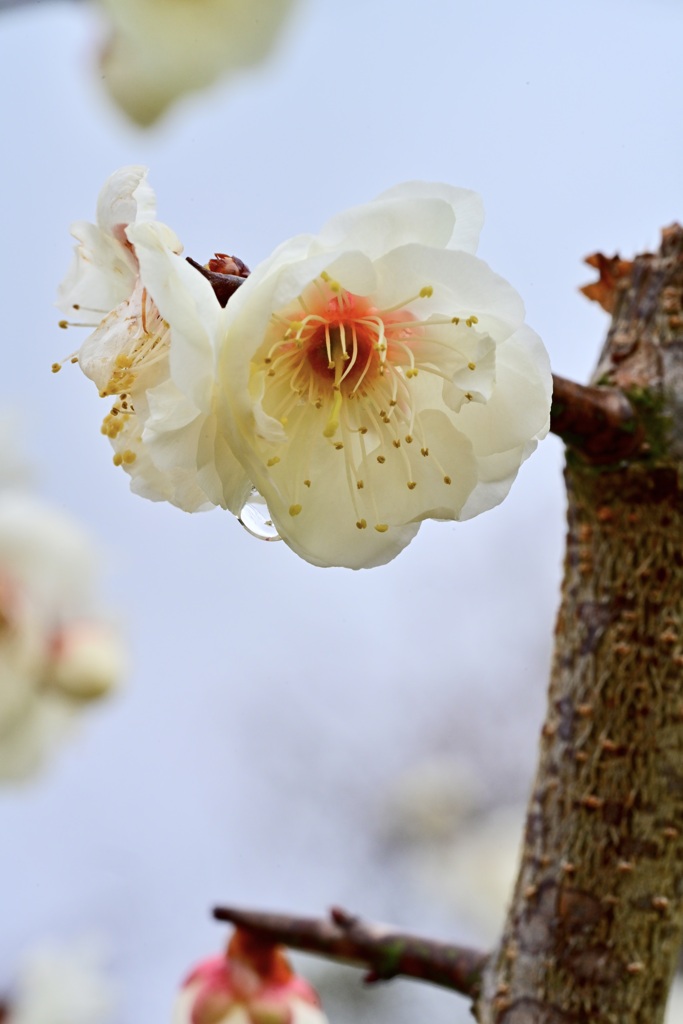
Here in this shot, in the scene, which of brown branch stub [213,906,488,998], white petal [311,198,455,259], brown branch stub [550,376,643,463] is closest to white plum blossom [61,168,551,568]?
white petal [311,198,455,259]

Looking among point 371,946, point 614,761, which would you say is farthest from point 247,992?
point 614,761

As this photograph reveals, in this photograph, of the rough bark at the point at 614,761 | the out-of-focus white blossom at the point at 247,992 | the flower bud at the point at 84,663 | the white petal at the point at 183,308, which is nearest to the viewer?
the white petal at the point at 183,308

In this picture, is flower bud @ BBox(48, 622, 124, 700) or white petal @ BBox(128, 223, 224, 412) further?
flower bud @ BBox(48, 622, 124, 700)

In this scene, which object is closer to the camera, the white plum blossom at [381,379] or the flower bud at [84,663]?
the white plum blossom at [381,379]

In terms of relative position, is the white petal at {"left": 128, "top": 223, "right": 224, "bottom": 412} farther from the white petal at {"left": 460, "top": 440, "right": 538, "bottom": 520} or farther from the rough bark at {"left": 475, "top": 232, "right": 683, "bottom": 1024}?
the rough bark at {"left": 475, "top": 232, "right": 683, "bottom": 1024}

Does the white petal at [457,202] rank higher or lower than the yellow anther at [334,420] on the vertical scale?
higher

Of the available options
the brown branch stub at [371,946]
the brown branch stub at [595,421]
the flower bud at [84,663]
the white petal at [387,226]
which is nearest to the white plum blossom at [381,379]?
the white petal at [387,226]

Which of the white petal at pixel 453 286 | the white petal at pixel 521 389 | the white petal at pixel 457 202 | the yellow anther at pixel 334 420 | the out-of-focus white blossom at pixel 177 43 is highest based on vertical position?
the out-of-focus white blossom at pixel 177 43

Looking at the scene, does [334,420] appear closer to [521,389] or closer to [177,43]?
[521,389]

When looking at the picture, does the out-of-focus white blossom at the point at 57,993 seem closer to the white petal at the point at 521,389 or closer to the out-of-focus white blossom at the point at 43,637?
the out-of-focus white blossom at the point at 43,637
